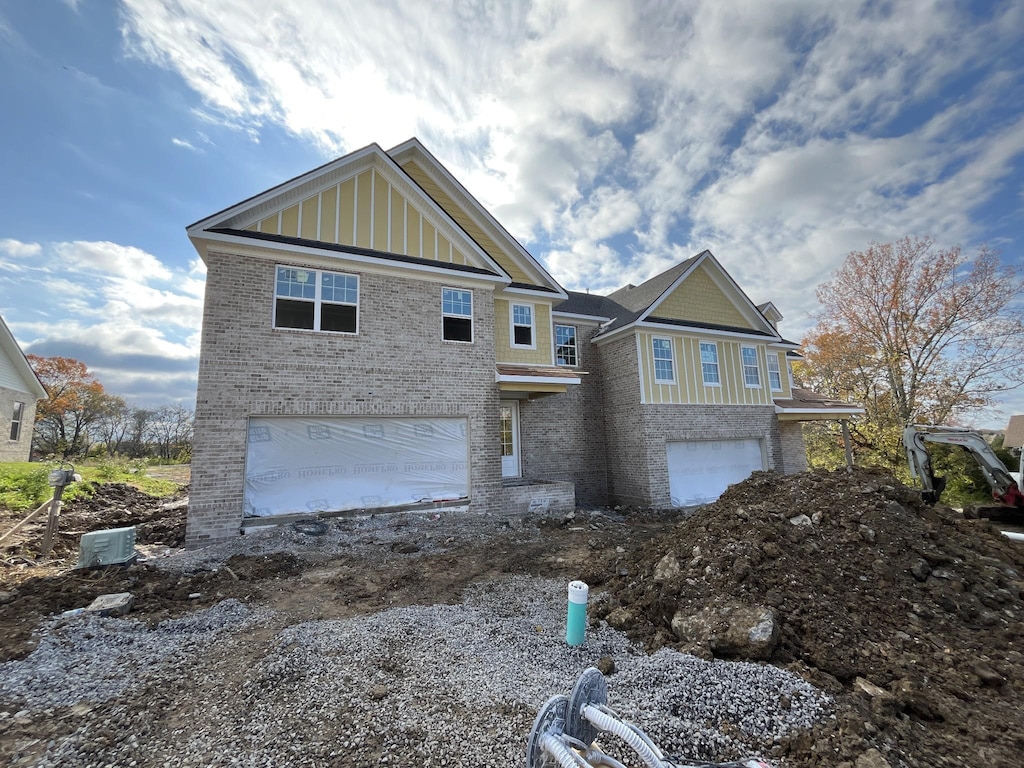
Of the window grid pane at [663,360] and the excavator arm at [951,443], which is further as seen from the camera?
the window grid pane at [663,360]

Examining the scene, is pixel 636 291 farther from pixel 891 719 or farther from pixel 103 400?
pixel 103 400

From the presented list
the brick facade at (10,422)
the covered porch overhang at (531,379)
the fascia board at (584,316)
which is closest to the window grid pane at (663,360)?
the fascia board at (584,316)

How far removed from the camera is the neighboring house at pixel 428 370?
363 inches

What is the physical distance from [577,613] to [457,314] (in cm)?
871

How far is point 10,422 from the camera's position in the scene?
62.3 ft

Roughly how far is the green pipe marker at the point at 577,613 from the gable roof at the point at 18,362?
86.1 ft

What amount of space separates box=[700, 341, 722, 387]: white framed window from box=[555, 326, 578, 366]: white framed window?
476 centimetres

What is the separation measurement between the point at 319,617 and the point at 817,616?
216 inches

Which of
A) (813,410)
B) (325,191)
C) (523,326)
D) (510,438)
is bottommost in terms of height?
(510,438)

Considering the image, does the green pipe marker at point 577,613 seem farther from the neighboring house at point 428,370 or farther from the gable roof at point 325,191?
the gable roof at point 325,191

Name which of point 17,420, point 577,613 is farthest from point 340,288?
point 17,420

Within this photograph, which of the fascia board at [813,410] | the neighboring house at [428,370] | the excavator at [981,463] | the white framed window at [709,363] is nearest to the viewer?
the neighboring house at [428,370]

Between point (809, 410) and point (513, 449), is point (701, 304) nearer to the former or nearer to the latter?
point (809, 410)

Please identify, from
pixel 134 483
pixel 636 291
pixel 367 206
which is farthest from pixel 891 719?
pixel 134 483
